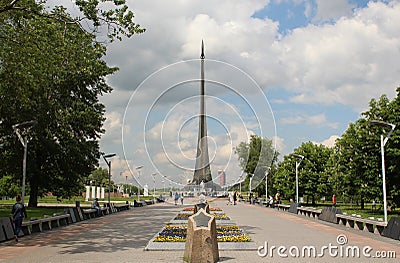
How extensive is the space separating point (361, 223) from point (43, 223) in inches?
557

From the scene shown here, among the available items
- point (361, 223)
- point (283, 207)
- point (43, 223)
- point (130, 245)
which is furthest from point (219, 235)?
point (283, 207)

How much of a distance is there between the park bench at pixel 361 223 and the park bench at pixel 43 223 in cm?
1376

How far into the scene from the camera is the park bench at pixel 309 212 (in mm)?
29397

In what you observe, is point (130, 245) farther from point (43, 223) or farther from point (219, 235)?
point (43, 223)

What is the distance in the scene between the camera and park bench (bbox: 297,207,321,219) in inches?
1157

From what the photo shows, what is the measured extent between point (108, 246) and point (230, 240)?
154 inches

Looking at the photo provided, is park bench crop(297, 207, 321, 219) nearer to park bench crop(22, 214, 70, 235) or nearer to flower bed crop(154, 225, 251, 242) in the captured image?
flower bed crop(154, 225, 251, 242)

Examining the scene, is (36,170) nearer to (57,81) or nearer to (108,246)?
(57,81)

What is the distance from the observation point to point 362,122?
3594 centimetres

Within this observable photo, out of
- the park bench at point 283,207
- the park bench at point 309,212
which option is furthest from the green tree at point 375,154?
the park bench at point 283,207

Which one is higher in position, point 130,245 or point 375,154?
point 375,154

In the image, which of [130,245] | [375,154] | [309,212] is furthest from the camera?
[375,154]

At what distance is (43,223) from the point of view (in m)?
20.6

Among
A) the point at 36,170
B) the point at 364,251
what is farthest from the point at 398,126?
the point at 36,170
